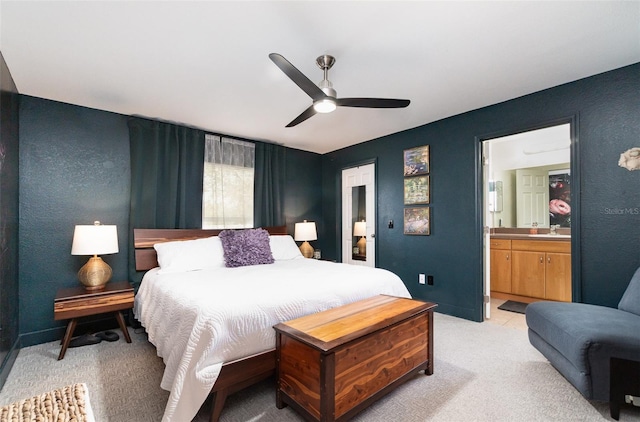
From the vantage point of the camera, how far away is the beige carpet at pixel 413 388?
177cm

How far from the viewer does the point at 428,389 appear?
6.65 feet

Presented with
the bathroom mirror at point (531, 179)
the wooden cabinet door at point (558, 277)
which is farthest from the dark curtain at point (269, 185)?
the wooden cabinet door at point (558, 277)

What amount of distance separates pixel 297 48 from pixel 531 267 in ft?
13.2

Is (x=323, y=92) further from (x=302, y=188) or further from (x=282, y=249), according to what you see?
(x=302, y=188)

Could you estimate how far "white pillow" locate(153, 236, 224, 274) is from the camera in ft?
9.89

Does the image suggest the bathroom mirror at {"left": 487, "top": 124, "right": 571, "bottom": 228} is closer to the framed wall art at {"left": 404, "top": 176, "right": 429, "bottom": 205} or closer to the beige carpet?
the framed wall art at {"left": 404, "top": 176, "right": 429, "bottom": 205}

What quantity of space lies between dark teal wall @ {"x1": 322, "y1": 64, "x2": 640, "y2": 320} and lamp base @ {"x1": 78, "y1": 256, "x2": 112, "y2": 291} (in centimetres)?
328

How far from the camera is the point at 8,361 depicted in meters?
2.30

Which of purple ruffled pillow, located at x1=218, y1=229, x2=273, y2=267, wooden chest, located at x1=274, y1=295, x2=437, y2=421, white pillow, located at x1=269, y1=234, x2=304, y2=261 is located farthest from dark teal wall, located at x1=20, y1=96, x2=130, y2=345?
wooden chest, located at x1=274, y1=295, x2=437, y2=421

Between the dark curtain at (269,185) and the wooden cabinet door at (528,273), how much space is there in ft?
11.2

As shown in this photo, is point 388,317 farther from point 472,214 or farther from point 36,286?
point 36,286

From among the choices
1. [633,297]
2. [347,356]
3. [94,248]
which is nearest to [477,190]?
[633,297]

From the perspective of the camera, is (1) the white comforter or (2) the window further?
(2) the window

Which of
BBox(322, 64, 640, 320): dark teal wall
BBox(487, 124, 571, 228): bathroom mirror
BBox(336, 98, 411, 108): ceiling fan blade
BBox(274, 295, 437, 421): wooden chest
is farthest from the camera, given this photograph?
BBox(487, 124, 571, 228): bathroom mirror
